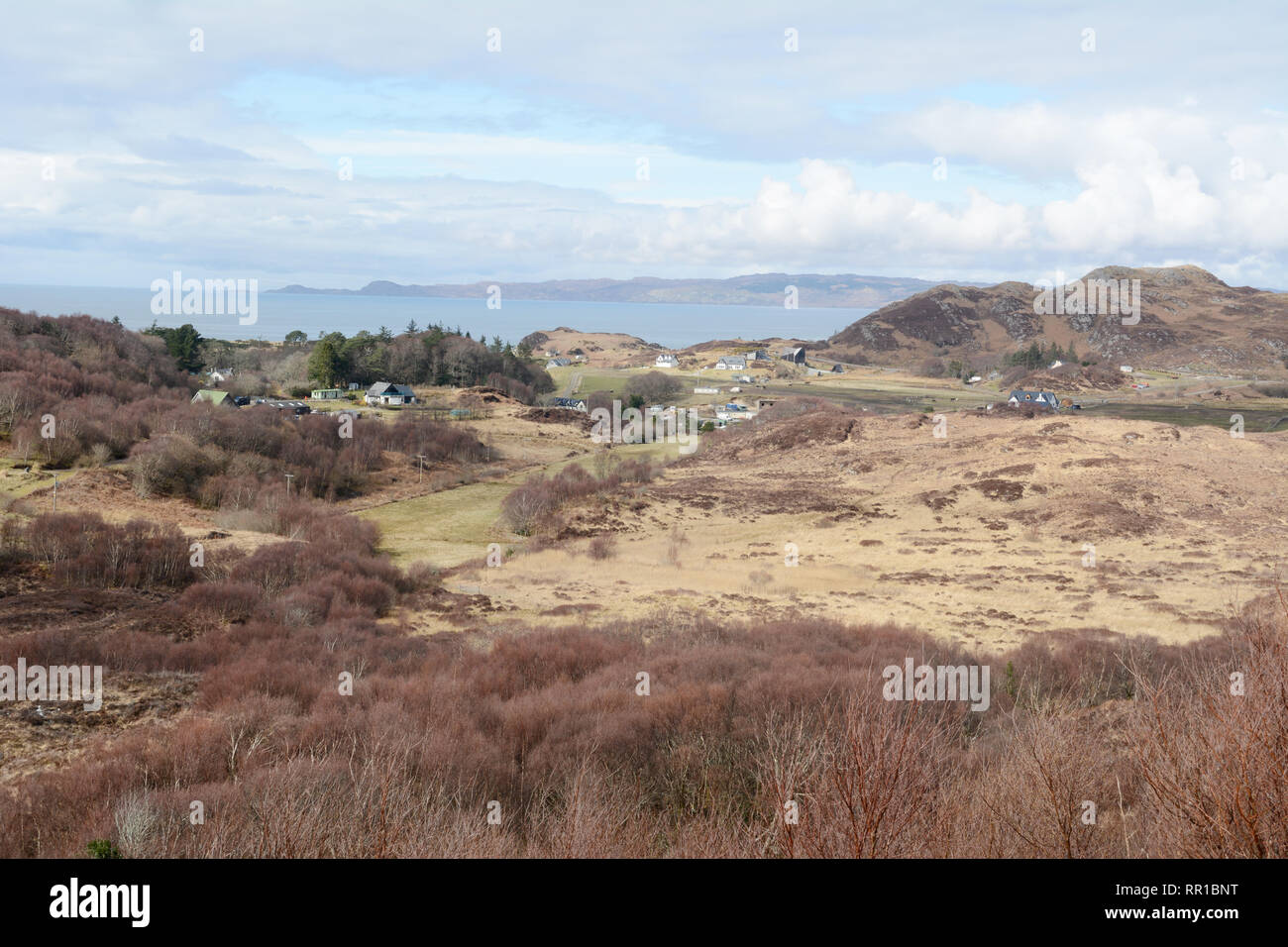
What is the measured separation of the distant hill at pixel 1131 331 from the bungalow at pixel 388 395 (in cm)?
11653

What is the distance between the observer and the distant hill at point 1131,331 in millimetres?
150000

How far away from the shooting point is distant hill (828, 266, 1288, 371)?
15000 cm

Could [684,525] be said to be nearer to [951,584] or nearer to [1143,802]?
[951,584]

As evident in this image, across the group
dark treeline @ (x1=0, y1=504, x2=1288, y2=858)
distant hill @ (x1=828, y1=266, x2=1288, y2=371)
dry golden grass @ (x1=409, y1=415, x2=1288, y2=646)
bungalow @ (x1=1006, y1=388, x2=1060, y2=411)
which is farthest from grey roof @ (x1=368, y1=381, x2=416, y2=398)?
distant hill @ (x1=828, y1=266, x2=1288, y2=371)

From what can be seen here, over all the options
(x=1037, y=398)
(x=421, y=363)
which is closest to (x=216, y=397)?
(x=421, y=363)

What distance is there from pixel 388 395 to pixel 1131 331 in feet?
494

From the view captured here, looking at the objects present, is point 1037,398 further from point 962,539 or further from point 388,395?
point 388,395

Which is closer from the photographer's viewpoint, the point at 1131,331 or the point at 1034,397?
the point at 1034,397

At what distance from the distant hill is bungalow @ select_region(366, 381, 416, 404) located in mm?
116533

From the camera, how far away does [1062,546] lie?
131 ft

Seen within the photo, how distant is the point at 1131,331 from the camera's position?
16488 centimetres

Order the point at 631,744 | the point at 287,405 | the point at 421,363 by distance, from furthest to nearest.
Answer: the point at 421,363
the point at 287,405
the point at 631,744

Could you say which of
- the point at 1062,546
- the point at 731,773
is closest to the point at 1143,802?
the point at 731,773

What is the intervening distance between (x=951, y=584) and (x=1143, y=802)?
25.8 m
